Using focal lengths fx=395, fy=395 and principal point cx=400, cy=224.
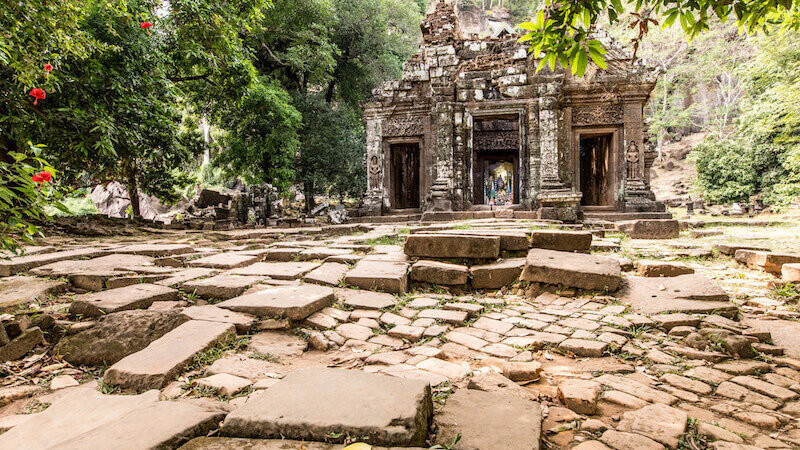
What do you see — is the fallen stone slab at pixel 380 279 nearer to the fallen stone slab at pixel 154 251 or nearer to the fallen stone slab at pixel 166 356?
the fallen stone slab at pixel 166 356

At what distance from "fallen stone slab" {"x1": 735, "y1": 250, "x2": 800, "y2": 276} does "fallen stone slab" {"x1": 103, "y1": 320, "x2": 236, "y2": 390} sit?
613cm

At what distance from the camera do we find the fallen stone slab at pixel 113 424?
4.76ft

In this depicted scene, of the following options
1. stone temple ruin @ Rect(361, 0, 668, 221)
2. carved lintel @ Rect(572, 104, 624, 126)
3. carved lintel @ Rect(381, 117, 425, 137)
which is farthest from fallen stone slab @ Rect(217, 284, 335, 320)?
carved lintel @ Rect(572, 104, 624, 126)

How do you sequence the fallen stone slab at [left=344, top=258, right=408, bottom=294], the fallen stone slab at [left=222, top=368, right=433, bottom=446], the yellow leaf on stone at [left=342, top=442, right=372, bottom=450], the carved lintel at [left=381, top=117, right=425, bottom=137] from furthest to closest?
the carved lintel at [left=381, top=117, right=425, bottom=137]
the fallen stone slab at [left=344, top=258, right=408, bottom=294]
the fallen stone slab at [left=222, top=368, right=433, bottom=446]
the yellow leaf on stone at [left=342, top=442, right=372, bottom=450]

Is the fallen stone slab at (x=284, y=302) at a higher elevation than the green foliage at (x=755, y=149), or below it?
below

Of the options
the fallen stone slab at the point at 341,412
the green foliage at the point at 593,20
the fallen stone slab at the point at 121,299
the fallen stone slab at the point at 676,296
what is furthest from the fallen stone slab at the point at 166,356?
the fallen stone slab at the point at 676,296

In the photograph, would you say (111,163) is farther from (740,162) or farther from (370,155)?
(740,162)

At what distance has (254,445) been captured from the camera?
4.83 ft

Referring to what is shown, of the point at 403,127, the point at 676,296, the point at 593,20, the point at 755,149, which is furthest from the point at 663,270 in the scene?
the point at 755,149

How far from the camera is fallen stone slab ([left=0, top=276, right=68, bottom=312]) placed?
10.2 ft

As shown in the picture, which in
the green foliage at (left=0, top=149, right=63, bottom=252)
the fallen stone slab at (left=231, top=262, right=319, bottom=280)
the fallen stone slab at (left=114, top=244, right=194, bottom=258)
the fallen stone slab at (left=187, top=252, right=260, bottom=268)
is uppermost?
the green foliage at (left=0, top=149, right=63, bottom=252)

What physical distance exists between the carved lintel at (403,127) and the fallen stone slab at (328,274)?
10.1 meters

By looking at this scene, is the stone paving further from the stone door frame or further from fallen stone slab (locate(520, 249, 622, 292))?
the stone door frame

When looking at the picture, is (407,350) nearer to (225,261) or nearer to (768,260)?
(225,261)
